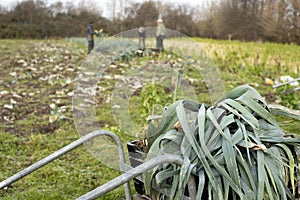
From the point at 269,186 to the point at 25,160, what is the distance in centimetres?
318

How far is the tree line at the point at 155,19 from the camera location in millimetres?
23984

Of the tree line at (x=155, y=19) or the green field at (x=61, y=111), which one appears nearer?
the green field at (x=61, y=111)

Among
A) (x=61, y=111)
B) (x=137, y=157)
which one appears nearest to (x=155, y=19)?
(x=61, y=111)

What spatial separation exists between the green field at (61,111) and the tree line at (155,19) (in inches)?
449

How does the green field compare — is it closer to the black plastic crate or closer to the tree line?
the black plastic crate

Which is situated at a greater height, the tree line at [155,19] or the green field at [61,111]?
the tree line at [155,19]

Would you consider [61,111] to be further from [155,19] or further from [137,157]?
[155,19]

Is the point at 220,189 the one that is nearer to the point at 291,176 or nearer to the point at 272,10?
the point at 291,176

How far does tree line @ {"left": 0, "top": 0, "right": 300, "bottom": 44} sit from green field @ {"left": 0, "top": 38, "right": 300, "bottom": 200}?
1142 centimetres

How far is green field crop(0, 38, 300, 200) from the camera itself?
12.2 feet

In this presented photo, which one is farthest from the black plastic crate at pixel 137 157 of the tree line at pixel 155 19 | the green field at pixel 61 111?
the tree line at pixel 155 19

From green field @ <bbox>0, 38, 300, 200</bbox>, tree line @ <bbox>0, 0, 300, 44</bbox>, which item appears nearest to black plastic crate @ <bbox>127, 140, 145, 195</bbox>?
green field @ <bbox>0, 38, 300, 200</bbox>

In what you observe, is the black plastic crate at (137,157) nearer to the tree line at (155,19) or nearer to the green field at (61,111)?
the green field at (61,111)

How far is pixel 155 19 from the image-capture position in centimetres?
2455
